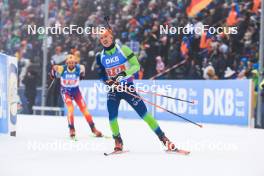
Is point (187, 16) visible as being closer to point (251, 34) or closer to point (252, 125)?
point (251, 34)

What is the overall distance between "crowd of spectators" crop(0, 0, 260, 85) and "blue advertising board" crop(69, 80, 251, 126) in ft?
1.87

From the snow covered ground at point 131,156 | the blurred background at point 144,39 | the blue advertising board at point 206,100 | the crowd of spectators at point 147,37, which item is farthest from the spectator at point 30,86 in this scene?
the snow covered ground at point 131,156

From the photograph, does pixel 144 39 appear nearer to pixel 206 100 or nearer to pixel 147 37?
pixel 147 37

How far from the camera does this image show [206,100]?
14.8m

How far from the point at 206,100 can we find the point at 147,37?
3444 mm

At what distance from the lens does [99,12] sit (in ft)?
64.5

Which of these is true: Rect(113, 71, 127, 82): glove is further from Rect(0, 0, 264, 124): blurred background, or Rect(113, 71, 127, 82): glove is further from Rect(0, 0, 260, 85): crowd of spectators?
Rect(0, 0, 260, 85): crowd of spectators

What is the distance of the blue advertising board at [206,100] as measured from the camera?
1396 cm

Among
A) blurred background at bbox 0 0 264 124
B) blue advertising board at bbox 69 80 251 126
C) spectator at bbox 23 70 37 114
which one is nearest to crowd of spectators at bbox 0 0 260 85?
blurred background at bbox 0 0 264 124

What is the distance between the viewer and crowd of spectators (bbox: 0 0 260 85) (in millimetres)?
14828

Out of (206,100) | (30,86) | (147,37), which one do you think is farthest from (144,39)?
(30,86)

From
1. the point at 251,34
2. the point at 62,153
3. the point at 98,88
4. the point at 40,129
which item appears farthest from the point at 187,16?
the point at 62,153

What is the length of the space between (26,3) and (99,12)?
4459mm

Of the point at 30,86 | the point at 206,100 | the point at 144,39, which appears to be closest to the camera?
the point at 206,100
